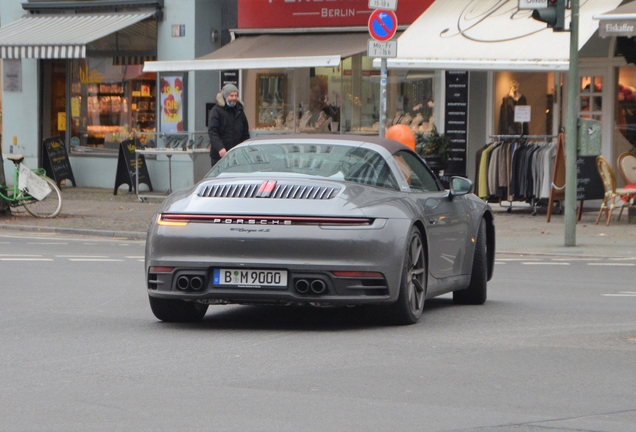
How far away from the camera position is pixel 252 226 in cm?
812

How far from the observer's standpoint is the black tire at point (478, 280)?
10203 millimetres

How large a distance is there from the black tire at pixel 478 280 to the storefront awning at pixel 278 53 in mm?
11181

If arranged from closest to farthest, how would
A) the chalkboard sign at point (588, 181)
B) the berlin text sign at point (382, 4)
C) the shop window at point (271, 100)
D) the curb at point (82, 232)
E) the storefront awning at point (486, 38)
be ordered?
the berlin text sign at point (382, 4), the curb at point (82, 232), the storefront awning at point (486, 38), the chalkboard sign at point (588, 181), the shop window at point (271, 100)

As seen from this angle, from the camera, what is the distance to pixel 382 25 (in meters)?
16.8

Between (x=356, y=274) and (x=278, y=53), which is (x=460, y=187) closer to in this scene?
(x=356, y=274)

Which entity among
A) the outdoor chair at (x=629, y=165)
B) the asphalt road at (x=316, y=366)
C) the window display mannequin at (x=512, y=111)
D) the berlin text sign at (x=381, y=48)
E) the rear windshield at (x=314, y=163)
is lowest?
the asphalt road at (x=316, y=366)

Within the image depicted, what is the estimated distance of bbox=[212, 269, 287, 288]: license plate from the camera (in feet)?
26.7

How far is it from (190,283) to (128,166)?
1733cm

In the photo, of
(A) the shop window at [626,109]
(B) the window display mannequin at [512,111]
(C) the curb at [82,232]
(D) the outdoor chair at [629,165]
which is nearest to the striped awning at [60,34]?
(C) the curb at [82,232]

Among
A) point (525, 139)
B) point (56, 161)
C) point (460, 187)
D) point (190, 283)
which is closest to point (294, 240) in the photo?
point (190, 283)

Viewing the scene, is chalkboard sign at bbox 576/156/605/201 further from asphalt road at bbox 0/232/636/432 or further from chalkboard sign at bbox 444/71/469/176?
asphalt road at bbox 0/232/636/432

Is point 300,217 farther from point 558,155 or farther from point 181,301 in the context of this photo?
point 558,155

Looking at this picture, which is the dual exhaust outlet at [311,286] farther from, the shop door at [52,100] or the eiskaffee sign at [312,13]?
the shop door at [52,100]

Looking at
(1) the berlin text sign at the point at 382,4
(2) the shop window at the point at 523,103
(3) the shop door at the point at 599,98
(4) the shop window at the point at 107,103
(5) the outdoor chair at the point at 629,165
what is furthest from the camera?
(4) the shop window at the point at 107,103
